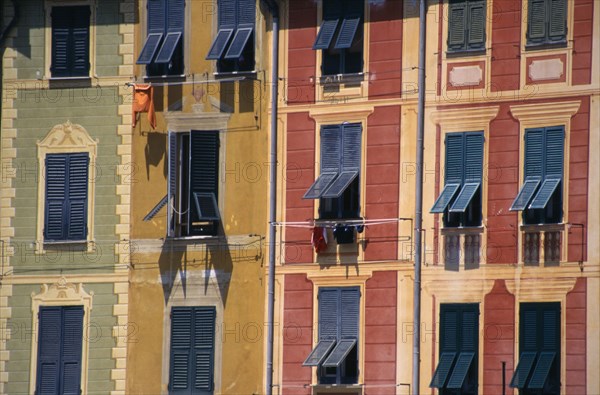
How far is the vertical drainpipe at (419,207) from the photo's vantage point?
4188 centimetres

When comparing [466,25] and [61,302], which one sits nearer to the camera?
[466,25]

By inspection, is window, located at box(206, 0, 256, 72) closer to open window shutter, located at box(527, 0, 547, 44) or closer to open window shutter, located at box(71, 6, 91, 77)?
open window shutter, located at box(71, 6, 91, 77)

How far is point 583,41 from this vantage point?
41250 mm

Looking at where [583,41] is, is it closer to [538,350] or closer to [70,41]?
[538,350]

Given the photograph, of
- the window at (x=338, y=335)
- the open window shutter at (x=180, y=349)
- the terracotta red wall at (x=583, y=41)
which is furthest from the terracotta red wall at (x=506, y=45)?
the open window shutter at (x=180, y=349)

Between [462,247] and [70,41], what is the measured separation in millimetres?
10883

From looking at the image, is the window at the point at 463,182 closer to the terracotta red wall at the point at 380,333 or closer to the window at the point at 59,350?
the terracotta red wall at the point at 380,333

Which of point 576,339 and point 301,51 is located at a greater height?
point 301,51

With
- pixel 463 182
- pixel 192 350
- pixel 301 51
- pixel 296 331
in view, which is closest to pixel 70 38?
pixel 301 51

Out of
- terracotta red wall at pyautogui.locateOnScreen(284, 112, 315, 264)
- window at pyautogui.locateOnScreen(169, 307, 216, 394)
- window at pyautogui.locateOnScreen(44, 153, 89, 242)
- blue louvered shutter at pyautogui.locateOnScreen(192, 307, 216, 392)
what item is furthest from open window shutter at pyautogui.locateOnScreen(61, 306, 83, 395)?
terracotta red wall at pyautogui.locateOnScreen(284, 112, 315, 264)

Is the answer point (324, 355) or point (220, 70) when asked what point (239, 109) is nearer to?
point (220, 70)

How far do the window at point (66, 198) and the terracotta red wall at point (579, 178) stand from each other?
11493mm

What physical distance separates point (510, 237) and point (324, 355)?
482 centimetres

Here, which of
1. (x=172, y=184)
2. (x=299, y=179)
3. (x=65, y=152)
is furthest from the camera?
(x=65, y=152)
